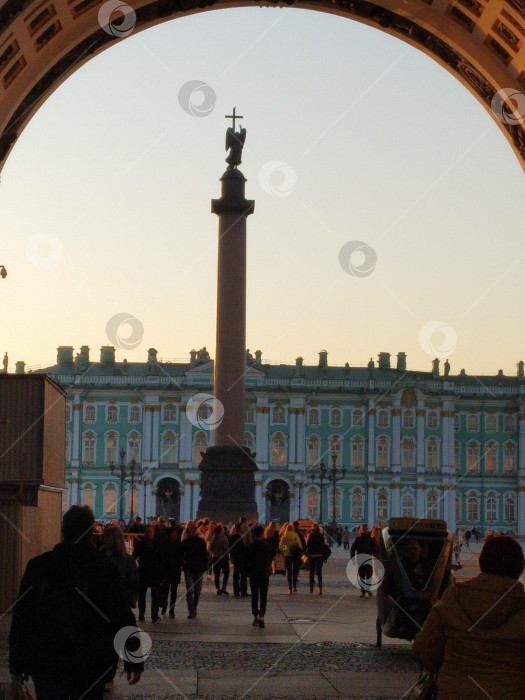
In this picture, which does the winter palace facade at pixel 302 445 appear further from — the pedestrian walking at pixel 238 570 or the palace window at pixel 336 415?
the pedestrian walking at pixel 238 570

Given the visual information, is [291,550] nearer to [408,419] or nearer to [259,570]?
[259,570]

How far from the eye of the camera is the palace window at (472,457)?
405 feet

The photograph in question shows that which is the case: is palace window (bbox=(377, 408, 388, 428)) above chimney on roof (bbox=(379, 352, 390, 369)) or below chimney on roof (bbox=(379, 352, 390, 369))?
below

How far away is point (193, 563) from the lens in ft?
73.6

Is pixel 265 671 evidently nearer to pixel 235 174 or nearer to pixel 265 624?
pixel 265 624

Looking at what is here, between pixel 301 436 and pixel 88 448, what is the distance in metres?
17.5

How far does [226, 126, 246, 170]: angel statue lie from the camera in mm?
49875

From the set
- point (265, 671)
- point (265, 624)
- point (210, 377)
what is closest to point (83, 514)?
point (265, 671)

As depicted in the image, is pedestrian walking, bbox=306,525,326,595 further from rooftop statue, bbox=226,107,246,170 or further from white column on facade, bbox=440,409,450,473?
white column on facade, bbox=440,409,450,473

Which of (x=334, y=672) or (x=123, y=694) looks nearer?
(x=123, y=694)

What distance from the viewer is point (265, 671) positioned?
14.7 m

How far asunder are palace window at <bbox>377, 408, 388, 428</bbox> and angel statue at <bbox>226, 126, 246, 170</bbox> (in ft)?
239

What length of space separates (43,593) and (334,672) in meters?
7.87

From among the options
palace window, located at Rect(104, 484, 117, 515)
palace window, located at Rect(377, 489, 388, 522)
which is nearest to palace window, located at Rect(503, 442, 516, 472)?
palace window, located at Rect(377, 489, 388, 522)
